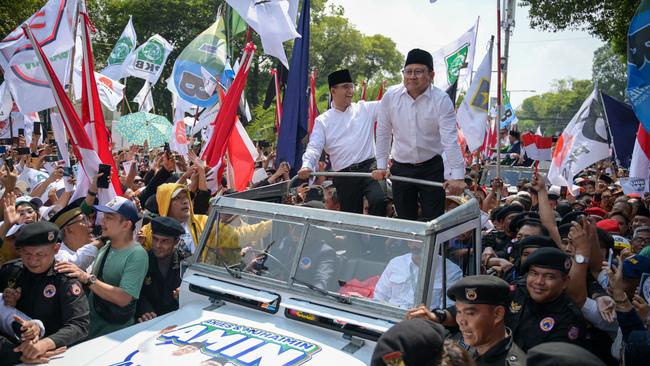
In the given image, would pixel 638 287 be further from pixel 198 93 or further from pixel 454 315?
pixel 198 93

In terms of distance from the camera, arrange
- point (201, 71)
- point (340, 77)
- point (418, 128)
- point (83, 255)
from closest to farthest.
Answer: point (83, 255)
point (418, 128)
point (340, 77)
point (201, 71)

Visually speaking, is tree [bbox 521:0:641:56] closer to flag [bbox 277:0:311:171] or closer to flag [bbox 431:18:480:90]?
flag [bbox 431:18:480:90]

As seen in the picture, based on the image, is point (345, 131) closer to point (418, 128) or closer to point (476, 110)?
point (418, 128)

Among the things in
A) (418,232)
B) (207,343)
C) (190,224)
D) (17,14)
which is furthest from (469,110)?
(17,14)

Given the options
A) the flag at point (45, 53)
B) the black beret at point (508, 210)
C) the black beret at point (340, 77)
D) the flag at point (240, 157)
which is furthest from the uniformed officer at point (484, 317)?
the flag at point (45, 53)

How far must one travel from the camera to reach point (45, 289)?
4.12 m

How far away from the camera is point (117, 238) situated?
4699 mm

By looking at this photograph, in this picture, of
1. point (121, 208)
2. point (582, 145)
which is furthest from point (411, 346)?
point (582, 145)

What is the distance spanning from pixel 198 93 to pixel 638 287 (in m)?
9.12

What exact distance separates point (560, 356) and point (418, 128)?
12.4 ft

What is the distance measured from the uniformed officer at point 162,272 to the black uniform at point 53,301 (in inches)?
30.1

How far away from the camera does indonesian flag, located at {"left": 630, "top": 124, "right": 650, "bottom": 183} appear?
7.72m

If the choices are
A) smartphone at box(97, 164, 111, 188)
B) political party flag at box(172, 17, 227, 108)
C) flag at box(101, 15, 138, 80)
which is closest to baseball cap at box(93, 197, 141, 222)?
smartphone at box(97, 164, 111, 188)

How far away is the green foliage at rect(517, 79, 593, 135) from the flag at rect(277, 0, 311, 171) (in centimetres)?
9626
